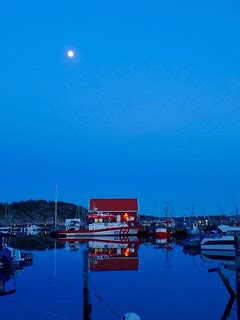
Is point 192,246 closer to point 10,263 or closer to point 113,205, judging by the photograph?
point 10,263

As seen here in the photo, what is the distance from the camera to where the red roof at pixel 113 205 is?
11544 cm

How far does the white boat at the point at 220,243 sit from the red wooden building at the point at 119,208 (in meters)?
52.1

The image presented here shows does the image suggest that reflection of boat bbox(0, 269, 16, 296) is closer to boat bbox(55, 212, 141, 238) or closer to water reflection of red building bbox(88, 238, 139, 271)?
water reflection of red building bbox(88, 238, 139, 271)

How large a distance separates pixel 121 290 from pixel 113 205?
268 feet

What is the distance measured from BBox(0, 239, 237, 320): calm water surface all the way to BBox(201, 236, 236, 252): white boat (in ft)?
13.9

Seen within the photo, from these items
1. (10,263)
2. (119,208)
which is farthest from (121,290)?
(119,208)

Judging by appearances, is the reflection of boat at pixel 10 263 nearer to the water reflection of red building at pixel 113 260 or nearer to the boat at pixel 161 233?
the water reflection of red building at pixel 113 260

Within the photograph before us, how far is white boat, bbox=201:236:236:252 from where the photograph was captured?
56906 millimetres

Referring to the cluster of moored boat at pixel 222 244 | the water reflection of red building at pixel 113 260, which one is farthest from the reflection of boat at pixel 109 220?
the cluster of moored boat at pixel 222 244

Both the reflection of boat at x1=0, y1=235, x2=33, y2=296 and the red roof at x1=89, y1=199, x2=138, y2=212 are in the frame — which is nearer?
the reflection of boat at x1=0, y1=235, x2=33, y2=296

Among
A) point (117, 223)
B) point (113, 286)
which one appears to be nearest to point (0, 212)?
point (117, 223)

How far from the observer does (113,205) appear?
382 feet

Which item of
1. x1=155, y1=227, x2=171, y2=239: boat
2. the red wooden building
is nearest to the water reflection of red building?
x1=155, y1=227, x2=171, y2=239: boat

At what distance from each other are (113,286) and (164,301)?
7.29 m
